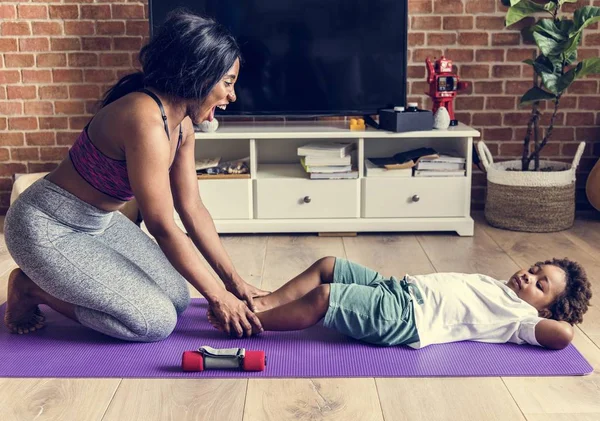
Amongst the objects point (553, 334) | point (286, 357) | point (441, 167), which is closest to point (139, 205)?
point (286, 357)

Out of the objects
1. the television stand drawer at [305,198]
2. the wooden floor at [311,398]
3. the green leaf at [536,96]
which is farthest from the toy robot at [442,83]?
the wooden floor at [311,398]

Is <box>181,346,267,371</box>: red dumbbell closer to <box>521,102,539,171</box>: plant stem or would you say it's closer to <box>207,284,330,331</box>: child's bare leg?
<box>207,284,330,331</box>: child's bare leg

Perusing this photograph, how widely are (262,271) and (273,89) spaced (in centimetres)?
101

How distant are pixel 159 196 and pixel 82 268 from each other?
13.0 inches

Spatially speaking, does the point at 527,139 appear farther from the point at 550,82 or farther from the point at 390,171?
the point at 390,171

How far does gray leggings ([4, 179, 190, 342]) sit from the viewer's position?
2.04m

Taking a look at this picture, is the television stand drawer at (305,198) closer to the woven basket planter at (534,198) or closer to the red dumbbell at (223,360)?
the woven basket planter at (534,198)

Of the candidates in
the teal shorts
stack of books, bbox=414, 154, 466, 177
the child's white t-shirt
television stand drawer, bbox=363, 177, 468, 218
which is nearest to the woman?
the teal shorts

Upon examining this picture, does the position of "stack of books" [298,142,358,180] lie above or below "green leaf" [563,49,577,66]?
below

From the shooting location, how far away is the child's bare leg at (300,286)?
222cm

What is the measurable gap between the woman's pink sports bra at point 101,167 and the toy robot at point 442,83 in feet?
5.90

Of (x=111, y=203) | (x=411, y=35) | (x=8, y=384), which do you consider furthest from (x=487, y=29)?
(x=8, y=384)

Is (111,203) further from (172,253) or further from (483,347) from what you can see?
(483,347)

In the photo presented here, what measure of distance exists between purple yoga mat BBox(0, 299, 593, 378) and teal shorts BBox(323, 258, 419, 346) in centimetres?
4
